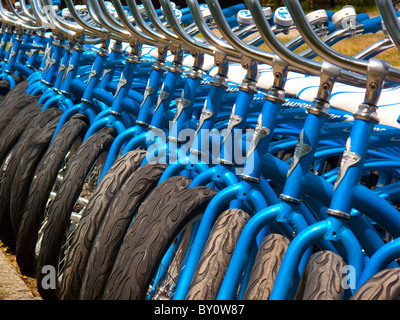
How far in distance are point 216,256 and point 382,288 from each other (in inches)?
25.2

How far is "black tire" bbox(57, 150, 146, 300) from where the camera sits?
3.00 meters

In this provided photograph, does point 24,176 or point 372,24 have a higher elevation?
point 372,24

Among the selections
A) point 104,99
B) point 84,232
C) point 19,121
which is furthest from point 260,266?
point 19,121

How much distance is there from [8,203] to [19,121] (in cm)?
56

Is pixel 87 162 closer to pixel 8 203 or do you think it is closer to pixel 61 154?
pixel 61 154

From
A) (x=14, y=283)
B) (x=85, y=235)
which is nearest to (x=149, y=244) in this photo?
(x=85, y=235)

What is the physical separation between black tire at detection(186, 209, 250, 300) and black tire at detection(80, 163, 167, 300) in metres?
0.53

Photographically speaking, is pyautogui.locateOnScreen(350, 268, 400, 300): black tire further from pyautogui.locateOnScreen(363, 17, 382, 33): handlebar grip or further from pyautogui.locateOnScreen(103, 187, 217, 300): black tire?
pyautogui.locateOnScreen(363, 17, 382, 33): handlebar grip

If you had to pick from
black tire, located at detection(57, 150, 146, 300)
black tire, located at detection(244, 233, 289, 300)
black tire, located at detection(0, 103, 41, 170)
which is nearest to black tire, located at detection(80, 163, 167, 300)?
black tire, located at detection(57, 150, 146, 300)

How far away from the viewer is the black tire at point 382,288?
6.17ft

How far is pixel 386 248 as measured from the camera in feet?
6.84

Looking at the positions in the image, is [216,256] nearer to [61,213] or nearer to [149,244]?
[149,244]

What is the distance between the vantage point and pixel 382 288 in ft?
6.20

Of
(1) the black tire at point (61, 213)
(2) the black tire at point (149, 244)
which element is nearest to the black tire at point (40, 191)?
(1) the black tire at point (61, 213)
